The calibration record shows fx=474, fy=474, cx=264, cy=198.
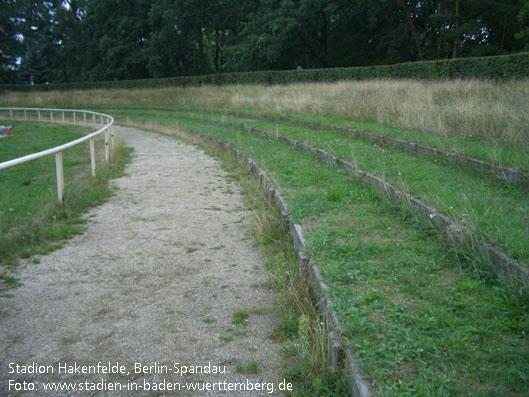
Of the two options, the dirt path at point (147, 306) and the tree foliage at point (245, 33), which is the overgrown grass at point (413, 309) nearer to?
the dirt path at point (147, 306)

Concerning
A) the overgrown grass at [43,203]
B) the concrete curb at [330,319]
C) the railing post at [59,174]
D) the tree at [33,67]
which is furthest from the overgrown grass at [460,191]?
the tree at [33,67]

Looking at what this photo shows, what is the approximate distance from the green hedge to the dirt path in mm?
13793

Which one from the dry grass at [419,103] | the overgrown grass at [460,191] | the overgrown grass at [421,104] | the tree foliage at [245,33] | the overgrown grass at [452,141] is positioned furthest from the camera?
the tree foliage at [245,33]

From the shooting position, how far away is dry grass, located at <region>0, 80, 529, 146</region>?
31.8ft

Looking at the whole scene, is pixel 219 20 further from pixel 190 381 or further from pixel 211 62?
pixel 190 381

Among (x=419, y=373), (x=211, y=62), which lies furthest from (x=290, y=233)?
(x=211, y=62)

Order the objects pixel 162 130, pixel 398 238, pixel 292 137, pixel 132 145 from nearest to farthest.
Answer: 1. pixel 398 238
2. pixel 292 137
3. pixel 132 145
4. pixel 162 130

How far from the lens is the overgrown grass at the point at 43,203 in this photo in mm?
5883

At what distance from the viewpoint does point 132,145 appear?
673 inches

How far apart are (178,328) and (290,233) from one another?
2124 mm

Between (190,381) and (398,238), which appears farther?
(398,238)

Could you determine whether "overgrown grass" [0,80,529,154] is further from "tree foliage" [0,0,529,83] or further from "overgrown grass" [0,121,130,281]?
"tree foliage" [0,0,529,83]

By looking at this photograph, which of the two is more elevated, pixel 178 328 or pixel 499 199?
pixel 499 199

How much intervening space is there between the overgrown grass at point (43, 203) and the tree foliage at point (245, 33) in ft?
85.6
